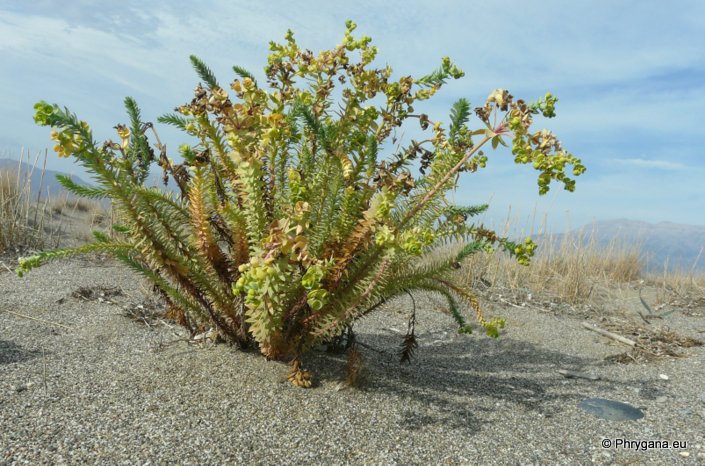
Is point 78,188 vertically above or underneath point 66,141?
underneath

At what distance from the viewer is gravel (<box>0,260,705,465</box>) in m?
1.54

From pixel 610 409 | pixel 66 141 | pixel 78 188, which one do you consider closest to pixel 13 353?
pixel 78 188

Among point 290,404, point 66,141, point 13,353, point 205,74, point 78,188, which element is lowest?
point 13,353

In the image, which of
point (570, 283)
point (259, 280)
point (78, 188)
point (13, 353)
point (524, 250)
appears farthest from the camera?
point (570, 283)

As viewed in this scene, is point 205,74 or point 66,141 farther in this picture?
point 205,74

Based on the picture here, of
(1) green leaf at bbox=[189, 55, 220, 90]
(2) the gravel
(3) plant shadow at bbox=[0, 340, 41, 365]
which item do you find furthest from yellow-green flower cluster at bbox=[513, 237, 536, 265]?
(3) plant shadow at bbox=[0, 340, 41, 365]

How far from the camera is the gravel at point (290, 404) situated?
5.04 ft

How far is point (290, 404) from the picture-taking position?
177cm

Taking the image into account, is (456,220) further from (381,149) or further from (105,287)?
(105,287)

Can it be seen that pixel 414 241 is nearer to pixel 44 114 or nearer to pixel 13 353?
pixel 44 114

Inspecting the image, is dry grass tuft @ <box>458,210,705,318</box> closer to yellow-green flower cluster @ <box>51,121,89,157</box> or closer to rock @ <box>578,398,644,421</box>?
rock @ <box>578,398,644,421</box>

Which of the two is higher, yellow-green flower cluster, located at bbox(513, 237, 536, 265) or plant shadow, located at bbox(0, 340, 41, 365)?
yellow-green flower cluster, located at bbox(513, 237, 536, 265)

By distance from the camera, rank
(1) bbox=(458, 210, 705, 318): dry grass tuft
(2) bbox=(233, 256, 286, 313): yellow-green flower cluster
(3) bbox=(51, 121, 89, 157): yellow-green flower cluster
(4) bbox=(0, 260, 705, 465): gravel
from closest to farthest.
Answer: (2) bbox=(233, 256, 286, 313): yellow-green flower cluster < (3) bbox=(51, 121, 89, 157): yellow-green flower cluster < (4) bbox=(0, 260, 705, 465): gravel < (1) bbox=(458, 210, 705, 318): dry grass tuft

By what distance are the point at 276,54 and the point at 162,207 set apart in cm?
81
